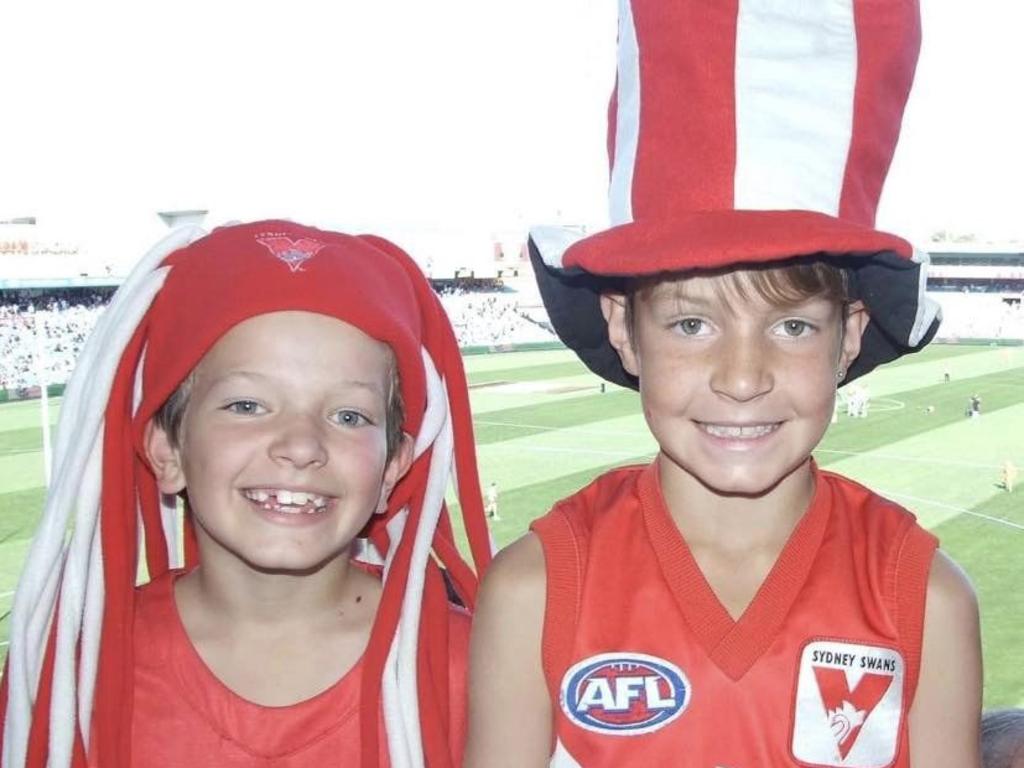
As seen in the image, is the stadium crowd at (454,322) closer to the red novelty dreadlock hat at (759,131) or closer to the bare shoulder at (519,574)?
the bare shoulder at (519,574)

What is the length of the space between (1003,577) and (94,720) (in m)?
11.5

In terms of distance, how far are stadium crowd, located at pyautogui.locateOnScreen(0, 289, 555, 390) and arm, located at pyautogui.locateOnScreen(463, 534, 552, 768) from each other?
1940 cm

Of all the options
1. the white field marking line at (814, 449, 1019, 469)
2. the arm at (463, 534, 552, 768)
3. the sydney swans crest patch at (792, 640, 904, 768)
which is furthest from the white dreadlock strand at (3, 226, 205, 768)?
the white field marking line at (814, 449, 1019, 469)

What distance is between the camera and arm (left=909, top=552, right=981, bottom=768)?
1776 millimetres

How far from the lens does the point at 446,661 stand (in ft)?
6.89

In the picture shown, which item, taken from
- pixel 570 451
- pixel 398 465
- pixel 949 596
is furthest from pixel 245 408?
pixel 570 451

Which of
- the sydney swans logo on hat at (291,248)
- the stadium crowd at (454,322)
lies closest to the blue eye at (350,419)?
the sydney swans logo on hat at (291,248)

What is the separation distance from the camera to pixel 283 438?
1940mm

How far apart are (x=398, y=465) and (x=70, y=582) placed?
1.97 ft

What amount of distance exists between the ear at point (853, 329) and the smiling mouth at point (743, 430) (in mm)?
202

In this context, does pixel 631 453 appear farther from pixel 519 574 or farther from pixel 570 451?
pixel 519 574

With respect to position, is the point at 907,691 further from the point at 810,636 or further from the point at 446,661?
the point at 446,661

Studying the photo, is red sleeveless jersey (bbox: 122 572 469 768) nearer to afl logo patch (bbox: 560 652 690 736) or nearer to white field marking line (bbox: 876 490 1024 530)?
afl logo patch (bbox: 560 652 690 736)

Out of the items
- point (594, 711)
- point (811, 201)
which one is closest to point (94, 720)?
point (594, 711)
